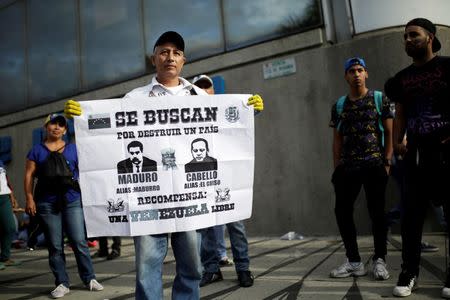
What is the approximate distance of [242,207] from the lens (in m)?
2.55

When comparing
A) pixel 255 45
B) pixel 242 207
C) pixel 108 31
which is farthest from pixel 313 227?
pixel 108 31

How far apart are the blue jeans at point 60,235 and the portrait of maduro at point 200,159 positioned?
220 cm

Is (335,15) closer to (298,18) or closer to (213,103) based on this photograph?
(298,18)

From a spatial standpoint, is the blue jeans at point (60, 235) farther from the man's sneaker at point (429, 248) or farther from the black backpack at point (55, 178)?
the man's sneaker at point (429, 248)

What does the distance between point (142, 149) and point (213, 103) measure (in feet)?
1.80

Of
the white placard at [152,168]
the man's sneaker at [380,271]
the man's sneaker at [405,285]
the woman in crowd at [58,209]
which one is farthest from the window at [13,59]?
the man's sneaker at [405,285]

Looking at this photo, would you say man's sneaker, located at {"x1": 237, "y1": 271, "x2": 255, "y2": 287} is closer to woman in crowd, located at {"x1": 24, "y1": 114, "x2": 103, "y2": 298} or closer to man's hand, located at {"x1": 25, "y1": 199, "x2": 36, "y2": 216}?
woman in crowd, located at {"x1": 24, "y1": 114, "x2": 103, "y2": 298}

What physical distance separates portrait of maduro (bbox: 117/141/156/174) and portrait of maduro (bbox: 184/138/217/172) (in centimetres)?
22

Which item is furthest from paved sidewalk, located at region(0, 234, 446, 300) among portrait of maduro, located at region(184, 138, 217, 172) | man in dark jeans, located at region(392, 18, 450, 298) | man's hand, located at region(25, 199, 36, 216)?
portrait of maduro, located at region(184, 138, 217, 172)

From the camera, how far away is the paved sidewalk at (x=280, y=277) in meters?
3.24

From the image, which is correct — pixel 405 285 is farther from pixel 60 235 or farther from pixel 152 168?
pixel 60 235

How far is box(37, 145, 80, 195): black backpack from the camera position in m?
4.08

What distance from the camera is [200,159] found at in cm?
243

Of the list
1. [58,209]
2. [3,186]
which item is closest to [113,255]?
[3,186]
